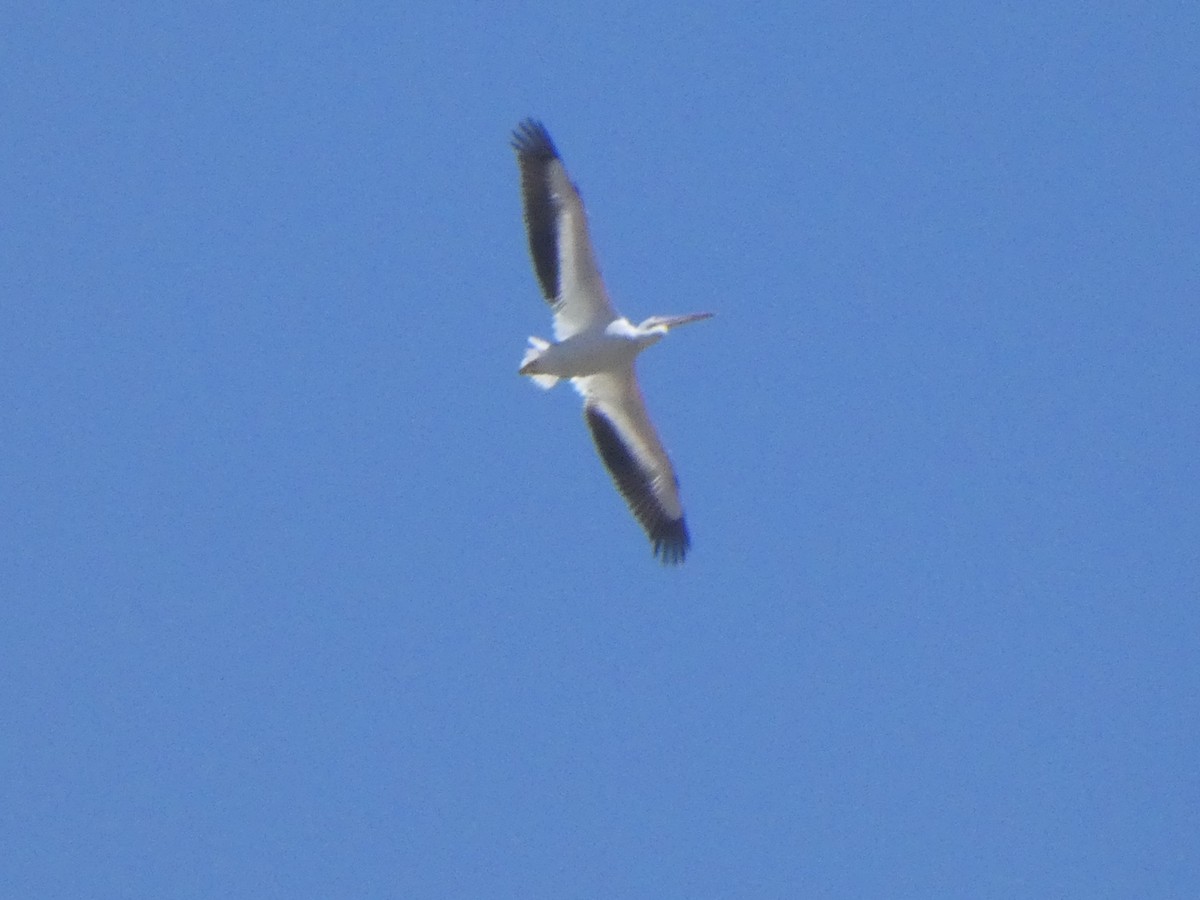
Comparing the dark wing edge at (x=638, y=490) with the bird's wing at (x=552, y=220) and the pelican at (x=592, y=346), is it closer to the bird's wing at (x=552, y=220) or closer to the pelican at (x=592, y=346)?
the pelican at (x=592, y=346)

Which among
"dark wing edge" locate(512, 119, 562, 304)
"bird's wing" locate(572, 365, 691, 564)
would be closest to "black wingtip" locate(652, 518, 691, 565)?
"bird's wing" locate(572, 365, 691, 564)

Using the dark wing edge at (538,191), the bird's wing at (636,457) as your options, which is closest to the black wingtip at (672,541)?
the bird's wing at (636,457)

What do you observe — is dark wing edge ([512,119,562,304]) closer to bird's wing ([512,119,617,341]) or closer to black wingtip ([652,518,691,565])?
bird's wing ([512,119,617,341])

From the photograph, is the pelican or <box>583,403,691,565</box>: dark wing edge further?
<box>583,403,691,565</box>: dark wing edge

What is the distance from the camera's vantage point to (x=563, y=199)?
2191 cm

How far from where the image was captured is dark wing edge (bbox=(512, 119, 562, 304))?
862 inches

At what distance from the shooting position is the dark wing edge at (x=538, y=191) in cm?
2191

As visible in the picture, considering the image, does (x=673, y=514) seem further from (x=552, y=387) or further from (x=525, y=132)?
(x=525, y=132)

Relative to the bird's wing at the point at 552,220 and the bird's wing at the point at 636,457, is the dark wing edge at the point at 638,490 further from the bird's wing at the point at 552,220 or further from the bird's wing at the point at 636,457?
the bird's wing at the point at 552,220

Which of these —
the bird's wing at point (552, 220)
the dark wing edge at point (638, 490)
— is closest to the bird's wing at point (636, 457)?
the dark wing edge at point (638, 490)

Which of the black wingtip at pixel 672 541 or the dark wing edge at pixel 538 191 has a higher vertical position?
the dark wing edge at pixel 538 191

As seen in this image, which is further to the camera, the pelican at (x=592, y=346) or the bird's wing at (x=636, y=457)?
the bird's wing at (x=636, y=457)

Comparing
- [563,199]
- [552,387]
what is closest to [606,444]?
[552,387]

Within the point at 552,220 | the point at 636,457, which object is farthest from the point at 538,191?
the point at 636,457
